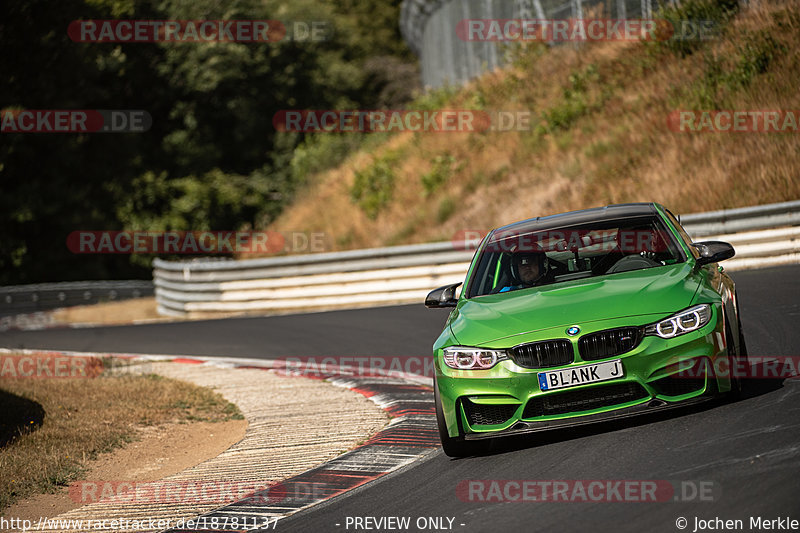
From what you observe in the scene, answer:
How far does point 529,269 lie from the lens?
7.68 m

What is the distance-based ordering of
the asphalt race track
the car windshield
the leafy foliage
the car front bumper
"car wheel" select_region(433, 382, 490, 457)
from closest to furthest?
the asphalt race track, the car front bumper, "car wheel" select_region(433, 382, 490, 457), the car windshield, the leafy foliage

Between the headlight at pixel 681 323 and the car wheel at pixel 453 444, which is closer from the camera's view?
the headlight at pixel 681 323

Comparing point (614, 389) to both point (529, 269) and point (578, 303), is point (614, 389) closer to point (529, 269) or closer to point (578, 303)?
point (578, 303)

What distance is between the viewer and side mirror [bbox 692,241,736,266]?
717cm

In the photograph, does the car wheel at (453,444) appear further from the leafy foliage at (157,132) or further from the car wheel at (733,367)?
the leafy foliage at (157,132)

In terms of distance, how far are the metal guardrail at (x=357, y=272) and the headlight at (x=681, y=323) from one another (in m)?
9.31

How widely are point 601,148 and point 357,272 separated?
6439mm

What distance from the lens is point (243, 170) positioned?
159ft

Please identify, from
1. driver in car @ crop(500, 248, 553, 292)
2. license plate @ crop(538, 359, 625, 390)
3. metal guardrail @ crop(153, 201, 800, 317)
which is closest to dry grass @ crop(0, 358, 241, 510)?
driver in car @ crop(500, 248, 553, 292)

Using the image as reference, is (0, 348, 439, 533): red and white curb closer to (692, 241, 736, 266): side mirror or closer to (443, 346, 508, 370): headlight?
(443, 346, 508, 370): headlight

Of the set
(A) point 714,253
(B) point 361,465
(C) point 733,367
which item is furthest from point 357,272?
(C) point 733,367

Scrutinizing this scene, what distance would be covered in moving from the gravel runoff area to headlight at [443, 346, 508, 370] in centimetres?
154

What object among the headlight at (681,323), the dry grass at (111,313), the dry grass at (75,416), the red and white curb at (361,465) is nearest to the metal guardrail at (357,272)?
the dry grass at (111,313)

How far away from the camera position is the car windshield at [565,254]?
749 cm
